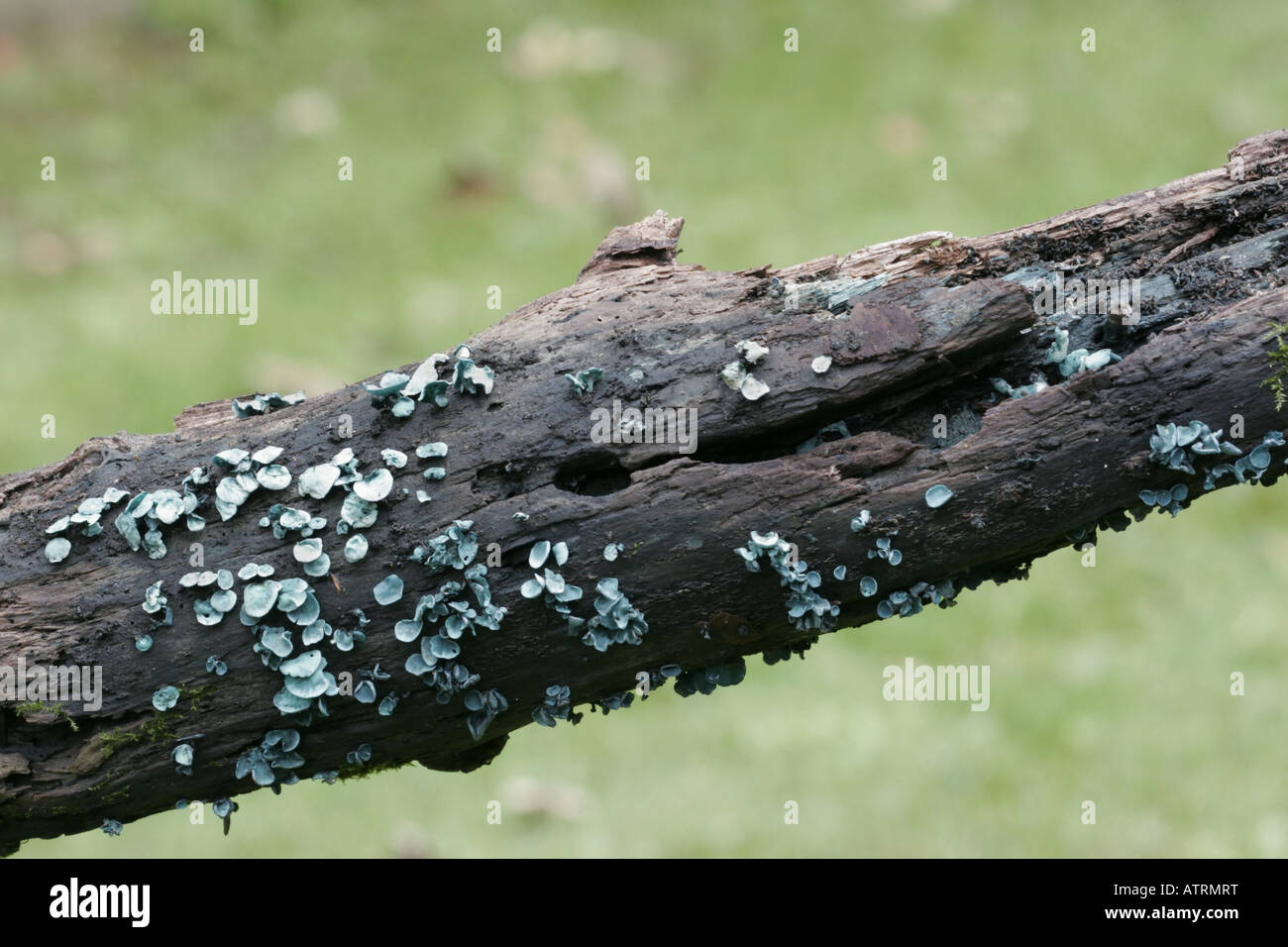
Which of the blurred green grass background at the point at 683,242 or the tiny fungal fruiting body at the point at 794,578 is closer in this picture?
the tiny fungal fruiting body at the point at 794,578

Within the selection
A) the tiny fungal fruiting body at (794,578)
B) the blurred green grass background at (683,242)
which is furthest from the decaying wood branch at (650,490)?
the blurred green grass background at (683,242)

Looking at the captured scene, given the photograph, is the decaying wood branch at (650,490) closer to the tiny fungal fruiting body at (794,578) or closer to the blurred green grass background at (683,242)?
the tiny fungal fruiting body at (794,578)

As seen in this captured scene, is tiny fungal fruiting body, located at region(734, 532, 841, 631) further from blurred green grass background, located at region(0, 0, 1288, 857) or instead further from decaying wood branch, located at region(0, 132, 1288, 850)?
blurred green grass background, located at region(0, 0, 1288, 857)

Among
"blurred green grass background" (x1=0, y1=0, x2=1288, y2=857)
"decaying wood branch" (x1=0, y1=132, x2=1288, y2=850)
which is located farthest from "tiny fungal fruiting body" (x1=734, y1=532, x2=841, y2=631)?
"blurred green grass background" (x1=0, y1=0, x2=1288, y2=857)

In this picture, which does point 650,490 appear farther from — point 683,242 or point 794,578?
point 683,242

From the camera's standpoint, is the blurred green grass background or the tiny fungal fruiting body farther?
the blurred green grass background
